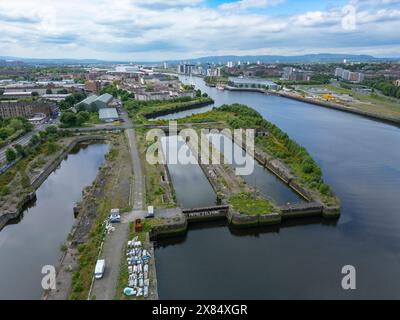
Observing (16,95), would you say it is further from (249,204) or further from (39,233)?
(249,204)

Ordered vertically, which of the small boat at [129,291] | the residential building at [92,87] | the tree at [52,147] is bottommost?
the small boat at [129,291]

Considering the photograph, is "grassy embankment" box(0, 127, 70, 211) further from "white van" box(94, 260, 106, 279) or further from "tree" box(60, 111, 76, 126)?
"white van" box(94, 260, 106, 279)

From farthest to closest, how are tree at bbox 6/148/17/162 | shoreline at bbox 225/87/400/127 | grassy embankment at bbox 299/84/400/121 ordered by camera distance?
grassy embankment at bbox 299/84/400/121, shoreline at bbox 225/87/400/127, tree at bbox 6/148/17/162

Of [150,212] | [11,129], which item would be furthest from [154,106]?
[150,212]

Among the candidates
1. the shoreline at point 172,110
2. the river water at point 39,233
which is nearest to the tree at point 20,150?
the river water at point 39,233

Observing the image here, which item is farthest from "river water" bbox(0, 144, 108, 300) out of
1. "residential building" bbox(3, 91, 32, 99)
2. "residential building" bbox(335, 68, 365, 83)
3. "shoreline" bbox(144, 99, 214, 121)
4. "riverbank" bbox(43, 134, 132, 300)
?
"residential building" bbox(335, 68, 365, 83)

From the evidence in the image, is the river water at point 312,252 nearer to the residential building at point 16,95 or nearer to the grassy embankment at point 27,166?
the grassy embankment at point 27,166
